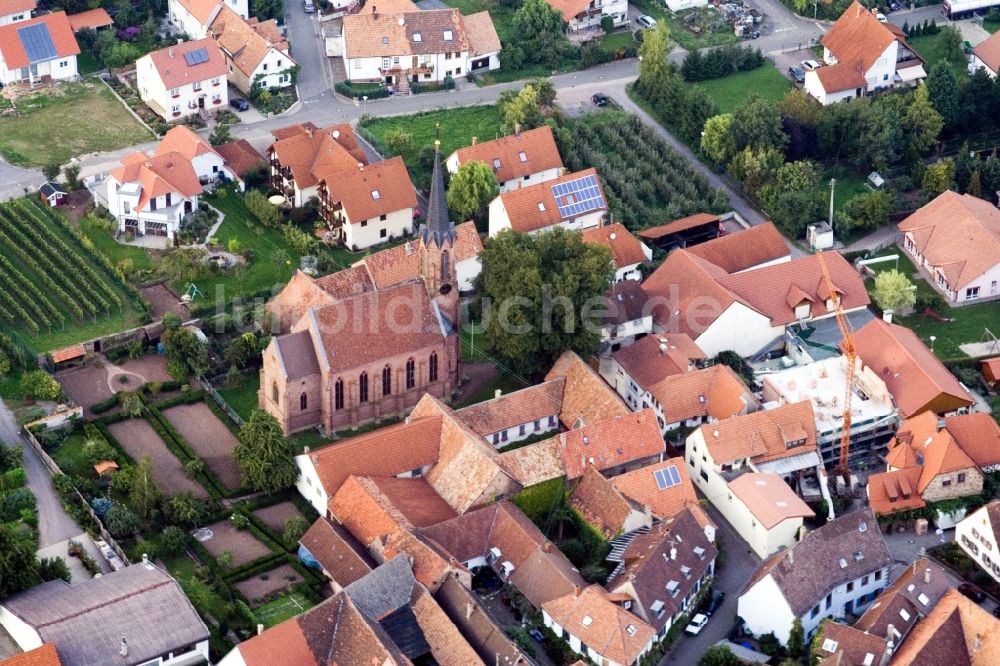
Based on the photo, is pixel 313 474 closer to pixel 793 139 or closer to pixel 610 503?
pixel 610 503

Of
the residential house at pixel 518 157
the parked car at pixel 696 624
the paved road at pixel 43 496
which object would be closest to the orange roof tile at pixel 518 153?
the residential house at pixel 518 157

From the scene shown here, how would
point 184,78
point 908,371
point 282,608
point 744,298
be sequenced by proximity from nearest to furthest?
point 282,608, point 908,371, point 744,298, point 184,78

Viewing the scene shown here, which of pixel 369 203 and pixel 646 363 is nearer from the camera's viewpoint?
pixel 646 363

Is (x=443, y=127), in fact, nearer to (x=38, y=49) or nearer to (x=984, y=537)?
(x=38, y=49)

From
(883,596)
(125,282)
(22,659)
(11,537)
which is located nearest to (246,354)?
(125,282)

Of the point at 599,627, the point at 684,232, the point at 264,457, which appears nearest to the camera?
the point at 599,627

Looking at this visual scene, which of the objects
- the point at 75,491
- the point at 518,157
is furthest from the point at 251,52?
the point at 75,491

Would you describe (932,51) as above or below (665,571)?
below

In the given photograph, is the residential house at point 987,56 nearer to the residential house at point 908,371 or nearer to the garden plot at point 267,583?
the residential house at point 908,371
